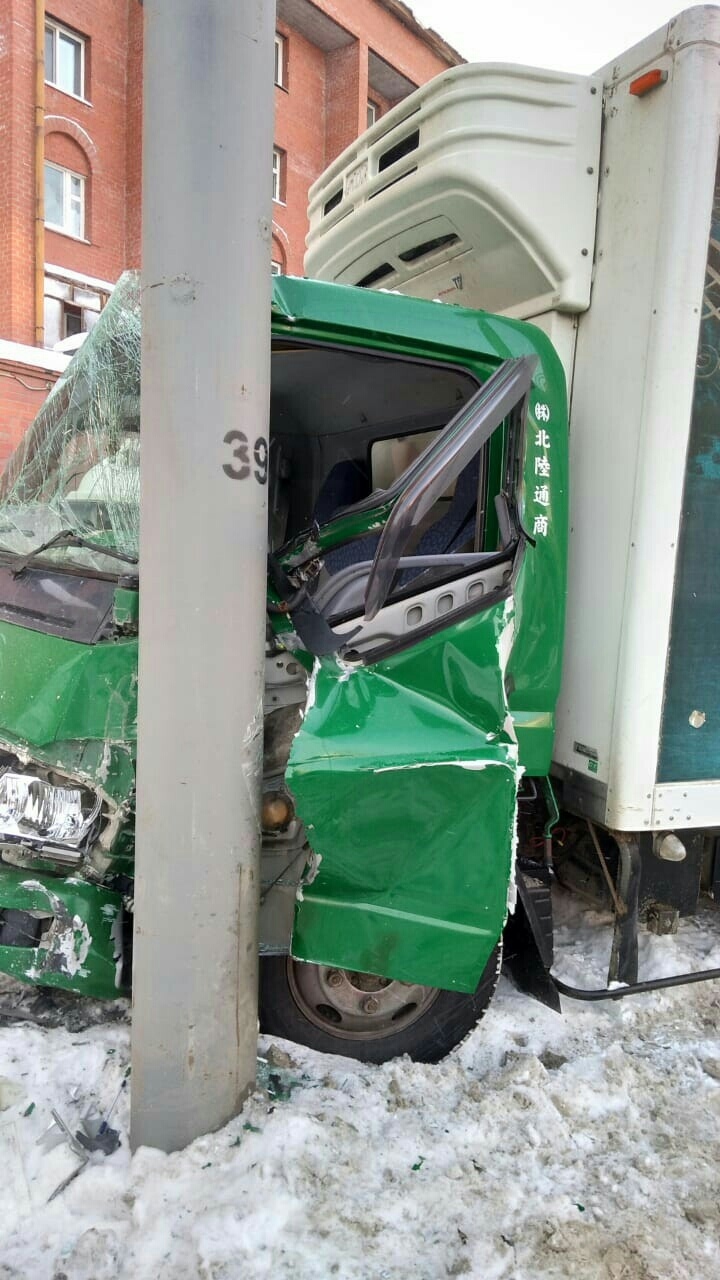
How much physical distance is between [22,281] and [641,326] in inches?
575

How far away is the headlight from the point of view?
2.42m

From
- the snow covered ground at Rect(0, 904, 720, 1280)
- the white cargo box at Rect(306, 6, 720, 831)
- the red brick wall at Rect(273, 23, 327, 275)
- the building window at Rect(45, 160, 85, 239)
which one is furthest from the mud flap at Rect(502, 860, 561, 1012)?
the red brick wall at Rect(273, 23, 327, 275)

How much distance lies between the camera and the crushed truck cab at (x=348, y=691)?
2.34 metres

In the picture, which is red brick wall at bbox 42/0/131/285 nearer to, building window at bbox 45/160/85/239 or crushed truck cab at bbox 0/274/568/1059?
building window at bbox 45/160/85/239

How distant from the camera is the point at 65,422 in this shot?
292cm

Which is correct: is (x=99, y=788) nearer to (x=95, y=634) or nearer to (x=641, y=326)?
(x=95, y=634)

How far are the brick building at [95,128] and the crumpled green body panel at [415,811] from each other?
33.3ft

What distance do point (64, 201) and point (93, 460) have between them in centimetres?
1628

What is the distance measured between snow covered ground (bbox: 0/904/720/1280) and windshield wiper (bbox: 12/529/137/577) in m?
1.54

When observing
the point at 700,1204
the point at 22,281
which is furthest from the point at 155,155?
the point at 22,281

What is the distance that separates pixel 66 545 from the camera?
2.68 metres

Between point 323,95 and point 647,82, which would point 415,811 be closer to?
point 647,82

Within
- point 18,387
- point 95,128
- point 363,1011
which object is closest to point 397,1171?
point 363,1011

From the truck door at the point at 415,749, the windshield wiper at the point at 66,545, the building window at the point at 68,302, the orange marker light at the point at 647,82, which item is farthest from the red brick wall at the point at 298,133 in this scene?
the truck door at the point at 415,749
